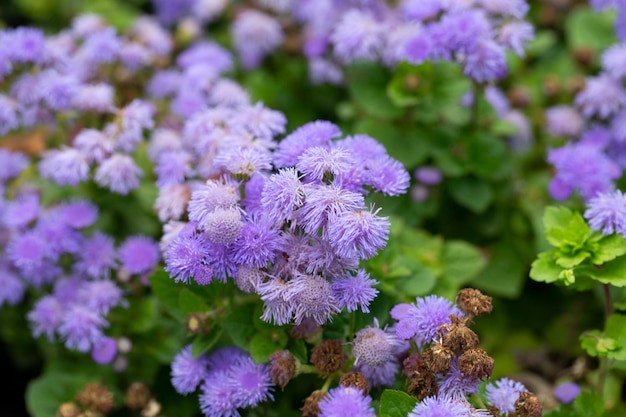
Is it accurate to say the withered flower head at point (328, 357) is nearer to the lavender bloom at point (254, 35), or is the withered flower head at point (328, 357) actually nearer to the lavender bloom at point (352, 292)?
the lavender bloom at point (352, 292)

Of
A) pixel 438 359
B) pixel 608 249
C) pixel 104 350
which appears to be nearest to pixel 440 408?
pixel 438 359

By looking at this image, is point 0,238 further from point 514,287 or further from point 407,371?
point 514,287

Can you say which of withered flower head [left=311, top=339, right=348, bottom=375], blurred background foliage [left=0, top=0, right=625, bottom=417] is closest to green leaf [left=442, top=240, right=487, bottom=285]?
blurred background foliage [left=0, top=0, right=625, bottom=417]

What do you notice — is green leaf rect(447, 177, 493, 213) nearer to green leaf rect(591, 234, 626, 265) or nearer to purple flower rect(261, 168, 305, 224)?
green leaf rect(591, 234, 626, 265)

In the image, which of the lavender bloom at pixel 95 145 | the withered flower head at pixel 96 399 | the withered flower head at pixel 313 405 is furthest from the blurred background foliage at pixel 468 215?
the withered flower head at pixel 313 405

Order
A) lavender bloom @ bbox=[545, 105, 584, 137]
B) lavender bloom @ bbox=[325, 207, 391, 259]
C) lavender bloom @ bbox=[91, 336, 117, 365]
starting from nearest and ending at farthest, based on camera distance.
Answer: lavender bloom @ bbox=[325, 207, 391, 259] < lavender bloom @ bbox=[91, 336, 117, 365] < lavender bloom @ bbox=[545, 105, 584, 137]

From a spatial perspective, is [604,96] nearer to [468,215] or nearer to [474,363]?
[468,215]
